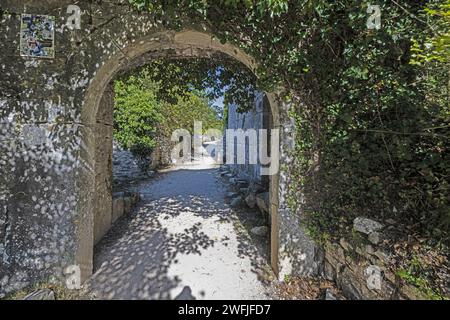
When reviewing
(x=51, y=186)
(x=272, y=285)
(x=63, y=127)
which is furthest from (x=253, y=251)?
(x=63, y=127)

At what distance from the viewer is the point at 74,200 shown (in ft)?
8.36

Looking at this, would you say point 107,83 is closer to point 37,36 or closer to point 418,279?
point 37,36

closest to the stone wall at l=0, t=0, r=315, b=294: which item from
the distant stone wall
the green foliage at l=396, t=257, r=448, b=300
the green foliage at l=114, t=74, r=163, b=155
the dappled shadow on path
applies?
the dappled shadow on path

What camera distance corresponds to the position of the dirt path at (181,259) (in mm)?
2502

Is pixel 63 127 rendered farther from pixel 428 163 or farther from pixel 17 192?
pixel 428 163

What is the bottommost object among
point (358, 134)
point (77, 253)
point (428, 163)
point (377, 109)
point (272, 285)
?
point (272, 285)

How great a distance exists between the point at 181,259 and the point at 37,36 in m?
3.23

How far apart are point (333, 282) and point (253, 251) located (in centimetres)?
116

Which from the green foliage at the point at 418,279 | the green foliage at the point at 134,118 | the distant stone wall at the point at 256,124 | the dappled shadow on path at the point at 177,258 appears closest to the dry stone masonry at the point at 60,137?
the dappled shadow on path at the point at 177,258

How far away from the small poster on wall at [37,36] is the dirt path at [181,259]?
2.70 meters

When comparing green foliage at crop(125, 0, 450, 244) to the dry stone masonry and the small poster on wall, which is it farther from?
the small poster on wall

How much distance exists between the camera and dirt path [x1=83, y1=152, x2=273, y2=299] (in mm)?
2502

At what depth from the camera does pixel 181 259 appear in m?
3.04

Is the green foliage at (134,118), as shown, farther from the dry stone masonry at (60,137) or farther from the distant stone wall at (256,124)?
the dry stone masonry at (60,137)
